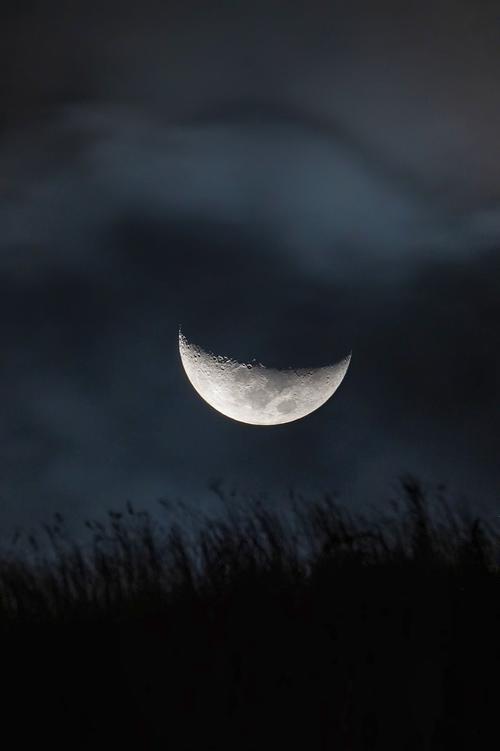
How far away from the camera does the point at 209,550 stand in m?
4.25

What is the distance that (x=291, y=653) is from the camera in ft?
11.6

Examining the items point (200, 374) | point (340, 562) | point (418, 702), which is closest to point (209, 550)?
point (340, 562)

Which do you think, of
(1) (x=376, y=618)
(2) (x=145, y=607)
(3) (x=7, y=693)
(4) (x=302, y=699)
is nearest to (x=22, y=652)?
(3) (x=7, y=693)

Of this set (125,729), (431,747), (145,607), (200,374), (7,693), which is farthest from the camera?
(200,374)

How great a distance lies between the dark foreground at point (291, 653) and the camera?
3354 mm

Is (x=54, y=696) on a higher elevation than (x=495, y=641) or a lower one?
higher

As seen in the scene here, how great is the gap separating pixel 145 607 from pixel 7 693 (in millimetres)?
709

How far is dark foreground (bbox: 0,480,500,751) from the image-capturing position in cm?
335

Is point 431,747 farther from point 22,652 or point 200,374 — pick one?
point 200,374

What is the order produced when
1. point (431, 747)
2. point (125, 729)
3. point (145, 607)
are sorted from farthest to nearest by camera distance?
point (145, 607)
point (125, 729)
point (431, 747)

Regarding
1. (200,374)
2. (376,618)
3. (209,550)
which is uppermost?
(200,374)

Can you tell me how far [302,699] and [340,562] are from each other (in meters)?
0.62

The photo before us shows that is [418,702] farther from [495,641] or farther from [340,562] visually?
[340,562]

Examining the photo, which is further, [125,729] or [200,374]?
[200,374]
